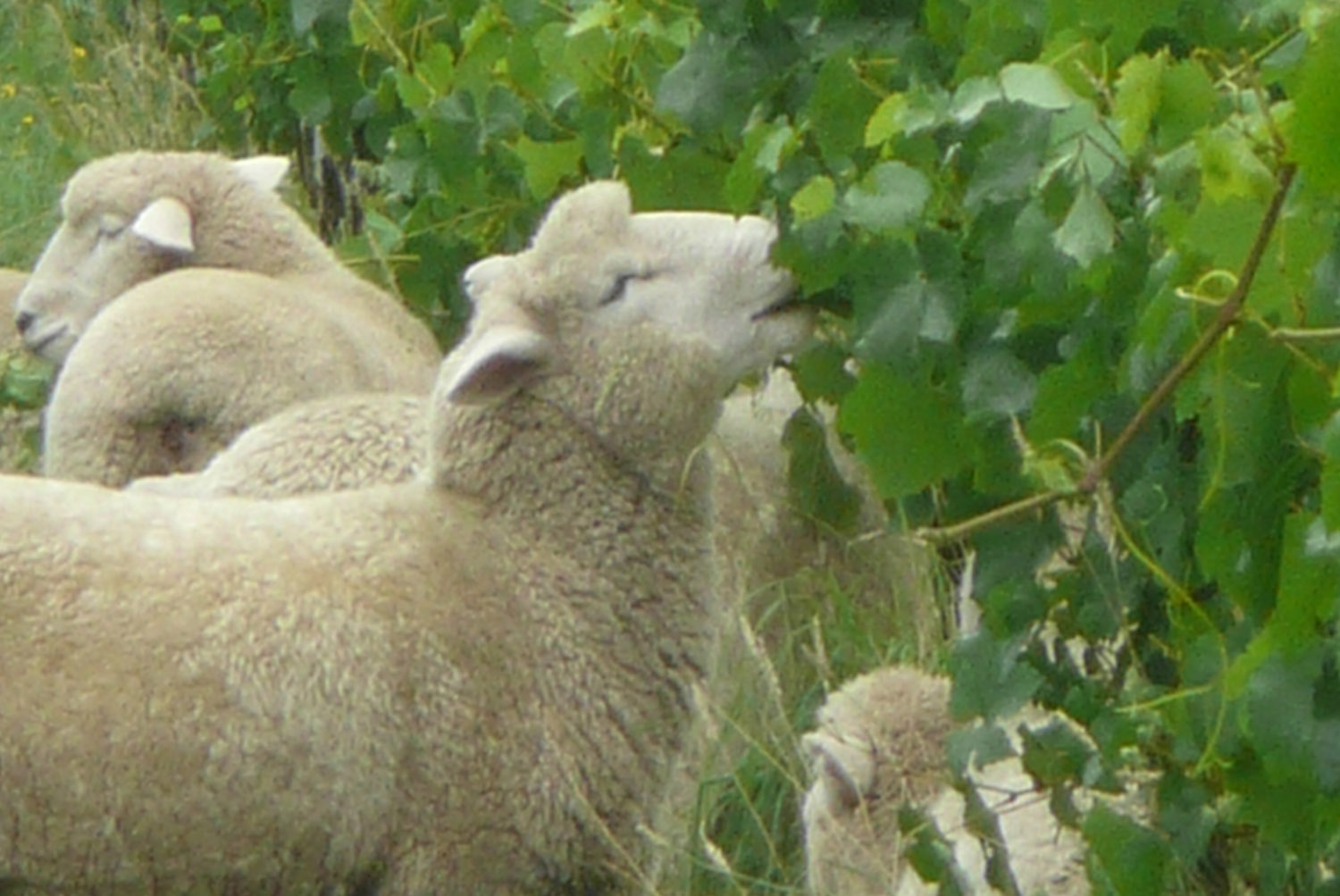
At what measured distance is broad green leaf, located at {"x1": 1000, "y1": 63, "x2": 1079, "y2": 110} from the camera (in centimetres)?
315

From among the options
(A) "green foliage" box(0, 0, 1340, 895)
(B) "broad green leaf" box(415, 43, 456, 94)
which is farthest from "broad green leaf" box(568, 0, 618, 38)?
(B) "broad green leaf" box(415, 43, 456, 94)

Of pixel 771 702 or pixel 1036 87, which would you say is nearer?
pixel 1036 87

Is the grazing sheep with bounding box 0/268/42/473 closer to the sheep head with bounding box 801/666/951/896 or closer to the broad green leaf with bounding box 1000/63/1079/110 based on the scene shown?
the sheep head with bounding box 801/666/951/896

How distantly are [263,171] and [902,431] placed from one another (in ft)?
11.2

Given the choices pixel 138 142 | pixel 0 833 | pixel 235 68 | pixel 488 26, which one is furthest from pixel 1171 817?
pixel 138 142

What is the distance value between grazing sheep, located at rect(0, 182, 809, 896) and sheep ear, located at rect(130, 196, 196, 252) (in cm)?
186

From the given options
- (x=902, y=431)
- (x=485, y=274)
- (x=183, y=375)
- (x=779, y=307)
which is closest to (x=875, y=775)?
(x=779, y=307)

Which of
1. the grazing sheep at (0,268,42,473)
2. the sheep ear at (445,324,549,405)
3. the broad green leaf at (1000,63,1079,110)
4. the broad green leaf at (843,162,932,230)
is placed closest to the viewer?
the broad green leaf at (1000,63,1079,110)

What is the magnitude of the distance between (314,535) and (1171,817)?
146 cm

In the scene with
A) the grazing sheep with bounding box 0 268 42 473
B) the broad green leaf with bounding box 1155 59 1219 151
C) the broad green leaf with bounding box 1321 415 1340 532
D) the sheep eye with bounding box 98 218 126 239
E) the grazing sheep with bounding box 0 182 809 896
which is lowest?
the grazing sheep with bounding box 0 268 42 473

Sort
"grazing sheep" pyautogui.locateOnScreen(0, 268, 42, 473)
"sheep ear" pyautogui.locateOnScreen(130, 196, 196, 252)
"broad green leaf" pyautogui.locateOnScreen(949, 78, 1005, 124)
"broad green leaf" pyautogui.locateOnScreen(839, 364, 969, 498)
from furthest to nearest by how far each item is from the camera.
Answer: "grazing sheep" pyautogui.locateOnScreen(0, 268, 42, 473) → "sheep ear" pyautogui.locateOnScreen(130, 196, 196, 252) → "broad green leaf" pyautogui.locateOnScreen(839, 364, 969, 498) → "broad green leaf" pyautogui.locateOnScreen(949, 78, 1005, 124)

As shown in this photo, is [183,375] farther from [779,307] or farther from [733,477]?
[779,307]

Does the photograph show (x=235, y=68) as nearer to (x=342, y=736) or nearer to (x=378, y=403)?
(x=378, y=403)

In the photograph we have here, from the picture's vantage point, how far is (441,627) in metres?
4.43
